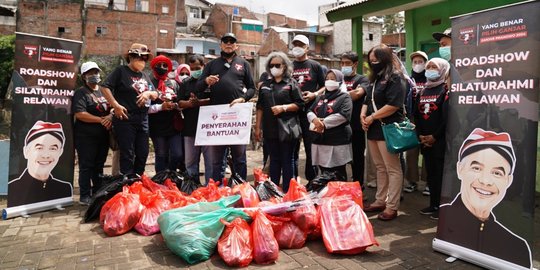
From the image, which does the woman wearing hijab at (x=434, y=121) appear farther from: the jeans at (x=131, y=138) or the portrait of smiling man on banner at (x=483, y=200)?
the jeans at (x=131, y=138)

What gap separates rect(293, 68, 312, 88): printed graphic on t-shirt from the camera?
5.36m

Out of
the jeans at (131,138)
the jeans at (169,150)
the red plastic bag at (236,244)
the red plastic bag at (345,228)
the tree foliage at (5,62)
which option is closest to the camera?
the red plastic bag at (236,244)

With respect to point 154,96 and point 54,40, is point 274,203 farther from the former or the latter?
point 54,40

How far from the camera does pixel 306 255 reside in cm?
335

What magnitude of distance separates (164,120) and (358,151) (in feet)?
9.21

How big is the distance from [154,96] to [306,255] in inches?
115

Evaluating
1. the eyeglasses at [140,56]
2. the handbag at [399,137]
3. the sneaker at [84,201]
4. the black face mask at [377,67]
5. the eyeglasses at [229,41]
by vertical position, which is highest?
the eyeglasses at [229,41]

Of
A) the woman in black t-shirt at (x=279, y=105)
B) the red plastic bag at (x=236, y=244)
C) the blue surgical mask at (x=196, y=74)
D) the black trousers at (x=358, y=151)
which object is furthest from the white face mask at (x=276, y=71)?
the red plastic bag at (x=236, y=244)

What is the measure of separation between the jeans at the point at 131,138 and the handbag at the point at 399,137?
3020mm

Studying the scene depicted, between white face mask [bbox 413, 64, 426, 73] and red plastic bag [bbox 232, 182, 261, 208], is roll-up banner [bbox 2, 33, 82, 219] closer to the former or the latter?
red plastic bag [bbox 232, 182, 261, 208]

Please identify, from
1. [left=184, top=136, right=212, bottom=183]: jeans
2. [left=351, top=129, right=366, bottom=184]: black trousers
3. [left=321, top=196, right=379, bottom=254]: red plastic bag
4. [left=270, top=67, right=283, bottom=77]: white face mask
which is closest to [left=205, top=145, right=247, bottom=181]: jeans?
[left=184, top=136, right=212, bottom=183]: jeans

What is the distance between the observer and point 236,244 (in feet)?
10.4

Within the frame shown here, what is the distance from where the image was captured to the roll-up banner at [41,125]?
451 cm

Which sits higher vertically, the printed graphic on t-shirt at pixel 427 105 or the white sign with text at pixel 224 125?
the printed graphic on t-shirt at pixel 427 105
